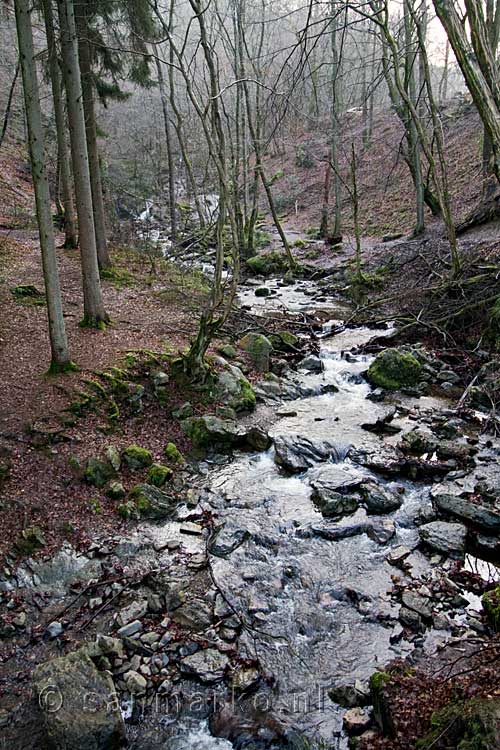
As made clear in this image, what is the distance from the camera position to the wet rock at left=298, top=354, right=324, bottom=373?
1087 cm

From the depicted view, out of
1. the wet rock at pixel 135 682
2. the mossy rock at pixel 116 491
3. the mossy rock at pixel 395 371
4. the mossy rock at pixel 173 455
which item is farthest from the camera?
the mossy rock at pixel 395 371

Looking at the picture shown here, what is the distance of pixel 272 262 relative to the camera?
2055cm

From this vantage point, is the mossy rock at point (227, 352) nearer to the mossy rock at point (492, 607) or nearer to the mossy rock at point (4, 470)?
the mossy rock at point (4, 470)

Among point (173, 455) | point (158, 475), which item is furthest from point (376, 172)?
point (158, 475)

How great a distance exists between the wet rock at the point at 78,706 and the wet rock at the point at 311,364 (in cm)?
761

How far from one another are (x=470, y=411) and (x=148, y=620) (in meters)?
6.21

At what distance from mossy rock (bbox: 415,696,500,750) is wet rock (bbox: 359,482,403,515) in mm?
3211

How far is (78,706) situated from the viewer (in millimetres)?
3824

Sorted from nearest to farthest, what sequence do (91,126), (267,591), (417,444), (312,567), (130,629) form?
(130,629)
(267,591)
(312,567)
(417,444)
(91,126)

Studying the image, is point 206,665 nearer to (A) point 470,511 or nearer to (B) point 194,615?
(B) point 194,615

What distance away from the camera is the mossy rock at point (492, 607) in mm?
4445

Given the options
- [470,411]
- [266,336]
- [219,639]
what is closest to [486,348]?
[470,411]

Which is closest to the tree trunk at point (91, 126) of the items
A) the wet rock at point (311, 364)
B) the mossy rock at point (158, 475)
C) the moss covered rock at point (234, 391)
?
the moss covered rock at point (234, 391)

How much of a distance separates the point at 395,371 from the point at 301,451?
10.8 feet
